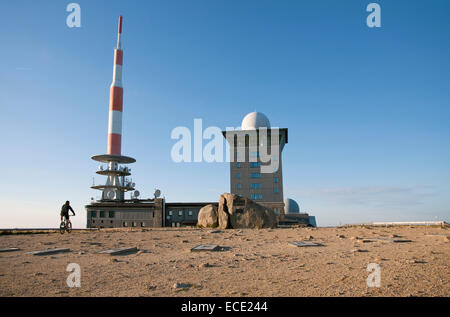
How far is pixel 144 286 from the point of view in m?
4.44

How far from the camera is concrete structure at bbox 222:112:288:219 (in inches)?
2490

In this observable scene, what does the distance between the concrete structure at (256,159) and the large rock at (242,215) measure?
40.7 meters

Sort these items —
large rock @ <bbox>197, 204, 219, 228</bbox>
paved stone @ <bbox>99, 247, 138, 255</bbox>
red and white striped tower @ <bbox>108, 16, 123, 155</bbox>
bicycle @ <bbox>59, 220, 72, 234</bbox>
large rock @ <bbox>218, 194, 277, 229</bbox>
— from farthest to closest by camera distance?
red and white striped tower @ <bbox>108, 16, 123, 155</bbox> → large rock @ <bbox>197, 204, 219, 228</bbox> → large rock @ <bbox>218, 194, 277, 229</bbox> → bicycle @ <bbox>59, 220, 72, 234</bbox> → paved stone @ <bbox>99, 247, 138, 255</bbox>

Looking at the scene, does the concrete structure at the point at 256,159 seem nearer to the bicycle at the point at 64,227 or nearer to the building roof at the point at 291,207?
the building roof at the point at 291,207

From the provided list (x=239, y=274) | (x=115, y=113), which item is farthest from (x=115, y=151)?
(x=239, y=274)

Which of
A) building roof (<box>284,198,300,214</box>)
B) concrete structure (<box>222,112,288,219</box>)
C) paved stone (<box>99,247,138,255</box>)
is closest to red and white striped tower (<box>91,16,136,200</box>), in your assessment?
concrete structure (<box>222,112,288,219</box>)

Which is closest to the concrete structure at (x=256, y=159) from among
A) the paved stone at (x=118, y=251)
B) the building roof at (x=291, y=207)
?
the building roof at (x=291, y=207)

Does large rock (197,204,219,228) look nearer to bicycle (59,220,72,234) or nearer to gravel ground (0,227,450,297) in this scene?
bicycle (59,220,72,234)

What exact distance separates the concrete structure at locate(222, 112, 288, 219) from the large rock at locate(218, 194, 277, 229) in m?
40.7

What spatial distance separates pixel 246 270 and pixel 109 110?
176ft

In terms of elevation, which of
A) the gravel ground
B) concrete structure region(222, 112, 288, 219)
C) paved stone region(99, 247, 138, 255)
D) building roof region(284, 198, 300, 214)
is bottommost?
building roof region(284, 198, 300, 214)

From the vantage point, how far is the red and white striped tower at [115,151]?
53.3m

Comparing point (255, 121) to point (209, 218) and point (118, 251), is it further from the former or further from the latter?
point (118, 251)

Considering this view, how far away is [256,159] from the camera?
213ft
